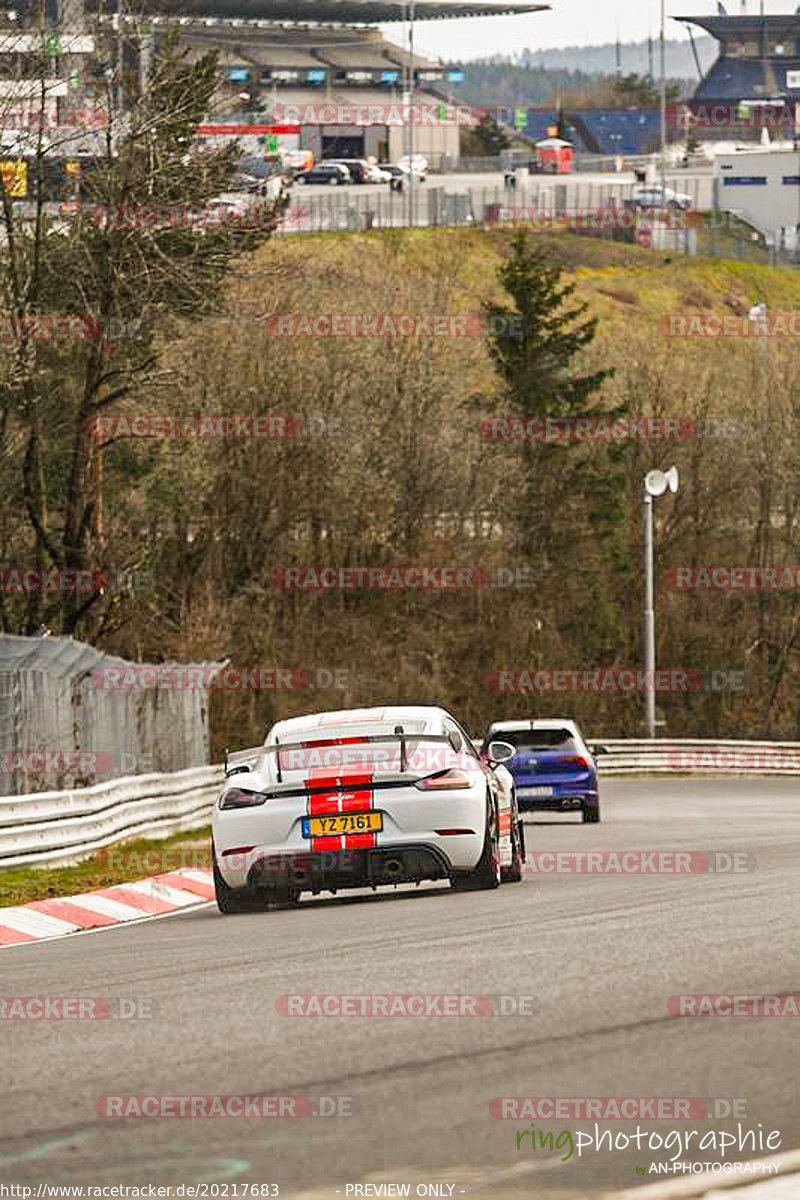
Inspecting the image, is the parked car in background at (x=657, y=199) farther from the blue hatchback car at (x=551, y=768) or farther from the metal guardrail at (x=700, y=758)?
the blue hatchback car at (x=551, y=768)

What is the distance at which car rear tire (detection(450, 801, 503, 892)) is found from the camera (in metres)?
15.3

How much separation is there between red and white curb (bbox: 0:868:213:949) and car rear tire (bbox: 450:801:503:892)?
230cm

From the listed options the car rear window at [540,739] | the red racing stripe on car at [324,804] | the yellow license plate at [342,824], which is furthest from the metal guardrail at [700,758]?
the yellow license plate at [342,824]

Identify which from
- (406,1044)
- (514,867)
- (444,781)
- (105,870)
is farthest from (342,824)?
(105,870)

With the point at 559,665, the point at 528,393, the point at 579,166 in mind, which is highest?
the point at 579,166

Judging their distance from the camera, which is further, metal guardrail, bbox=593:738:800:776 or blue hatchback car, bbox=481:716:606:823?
metal guardrail, bbox=593:738:800:776

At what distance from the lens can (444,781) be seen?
49.1 feet

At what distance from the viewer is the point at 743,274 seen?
418 ft

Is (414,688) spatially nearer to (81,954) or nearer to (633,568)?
(633,568)

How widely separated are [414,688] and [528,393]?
1848 cm

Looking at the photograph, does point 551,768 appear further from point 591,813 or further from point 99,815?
point 99,815

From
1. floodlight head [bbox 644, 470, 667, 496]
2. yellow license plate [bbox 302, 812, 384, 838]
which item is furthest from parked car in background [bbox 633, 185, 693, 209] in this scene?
yellow license plate [bbox 302, 812, 384, 838]

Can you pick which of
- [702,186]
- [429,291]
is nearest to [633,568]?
[429,291]

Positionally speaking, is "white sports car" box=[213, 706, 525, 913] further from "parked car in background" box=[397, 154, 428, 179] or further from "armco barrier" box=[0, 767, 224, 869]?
"parked car in background" box=[397, 154, 428, 179]
